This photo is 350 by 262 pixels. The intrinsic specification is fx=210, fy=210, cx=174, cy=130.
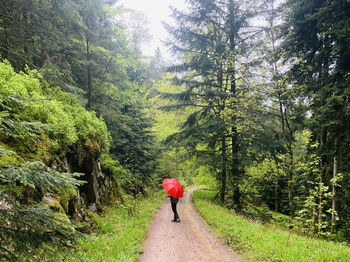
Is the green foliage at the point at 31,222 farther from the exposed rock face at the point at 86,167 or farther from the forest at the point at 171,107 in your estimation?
the exposed rock face at the point at 86,167

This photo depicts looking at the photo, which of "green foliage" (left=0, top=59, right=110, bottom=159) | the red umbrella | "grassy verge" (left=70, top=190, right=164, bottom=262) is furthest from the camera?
the red umbrella

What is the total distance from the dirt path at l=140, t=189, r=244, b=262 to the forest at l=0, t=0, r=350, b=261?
2.37 metres

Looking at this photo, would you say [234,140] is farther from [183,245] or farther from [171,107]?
[183,245]

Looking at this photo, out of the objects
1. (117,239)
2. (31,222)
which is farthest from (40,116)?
(31,222)

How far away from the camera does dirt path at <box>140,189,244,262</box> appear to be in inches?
235

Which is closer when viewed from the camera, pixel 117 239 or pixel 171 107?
pixel 117 239

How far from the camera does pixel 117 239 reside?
21.6ft

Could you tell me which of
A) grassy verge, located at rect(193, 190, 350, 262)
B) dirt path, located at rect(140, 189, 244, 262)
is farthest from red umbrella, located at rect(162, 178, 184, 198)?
grassy verge, located at rect(193, 190, 350, 262)

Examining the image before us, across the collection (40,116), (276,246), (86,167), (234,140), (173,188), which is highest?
(234,140)

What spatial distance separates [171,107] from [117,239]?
463 inches

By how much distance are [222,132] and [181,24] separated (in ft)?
29.2

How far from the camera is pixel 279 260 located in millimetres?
5266

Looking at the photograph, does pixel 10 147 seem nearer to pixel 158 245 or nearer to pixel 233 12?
pixel 158 245

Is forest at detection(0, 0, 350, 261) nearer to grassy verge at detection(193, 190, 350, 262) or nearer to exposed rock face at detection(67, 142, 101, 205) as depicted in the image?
exposed rock face at detection(67, 142, 101, 205)
